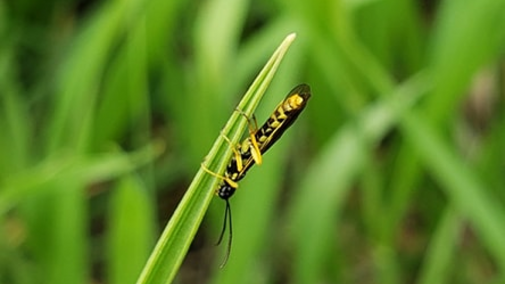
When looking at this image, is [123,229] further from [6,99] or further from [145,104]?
[6,99]

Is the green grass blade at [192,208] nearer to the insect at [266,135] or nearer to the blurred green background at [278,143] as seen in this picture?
the insect at [266,135]

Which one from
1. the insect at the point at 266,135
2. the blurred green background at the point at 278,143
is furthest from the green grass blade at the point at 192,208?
the blurred green background at the point at 278,143

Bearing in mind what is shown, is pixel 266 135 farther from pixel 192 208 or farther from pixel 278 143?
pixel 278 143

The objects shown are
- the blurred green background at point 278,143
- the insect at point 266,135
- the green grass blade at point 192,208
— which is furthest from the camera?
the blurred green background at point 278,143

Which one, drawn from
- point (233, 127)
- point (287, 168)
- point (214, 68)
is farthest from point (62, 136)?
point (233, 127)

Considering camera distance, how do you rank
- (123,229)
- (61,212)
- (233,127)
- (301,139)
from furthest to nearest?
(301,139) → (61,212) → (123,229) → (233,127)

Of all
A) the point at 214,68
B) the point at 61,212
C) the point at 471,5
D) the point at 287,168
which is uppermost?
the point at 471,5

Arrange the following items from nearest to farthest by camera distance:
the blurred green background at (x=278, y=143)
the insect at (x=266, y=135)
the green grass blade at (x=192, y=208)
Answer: the green grass blade at (x=192, y=208)
the insect at (x=266, y=135)
the blurred green background at (x=278, y=143)
